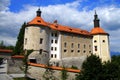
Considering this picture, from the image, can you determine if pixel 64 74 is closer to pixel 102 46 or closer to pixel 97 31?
pixel 102 46

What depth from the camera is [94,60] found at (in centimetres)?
2483

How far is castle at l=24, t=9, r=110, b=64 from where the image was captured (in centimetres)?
4712

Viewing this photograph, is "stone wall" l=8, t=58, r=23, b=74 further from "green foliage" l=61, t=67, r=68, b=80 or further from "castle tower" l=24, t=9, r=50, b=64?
"castle tower" l=24, t=9, r=50, b=64

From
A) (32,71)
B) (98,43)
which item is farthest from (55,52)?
(32,71)

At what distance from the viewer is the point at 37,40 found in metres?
47.1

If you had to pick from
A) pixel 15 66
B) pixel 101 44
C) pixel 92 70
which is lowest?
pixel 92 70

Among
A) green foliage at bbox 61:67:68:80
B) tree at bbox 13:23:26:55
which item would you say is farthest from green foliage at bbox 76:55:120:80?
tree at bbox 13:23:26:55

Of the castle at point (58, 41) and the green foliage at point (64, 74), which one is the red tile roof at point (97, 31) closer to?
the castle at point (58, 41)

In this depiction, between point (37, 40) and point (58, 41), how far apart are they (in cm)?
768

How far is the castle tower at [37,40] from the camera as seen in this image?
46.6 metres

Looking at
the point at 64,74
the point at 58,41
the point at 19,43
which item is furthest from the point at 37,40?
the point at 64,74

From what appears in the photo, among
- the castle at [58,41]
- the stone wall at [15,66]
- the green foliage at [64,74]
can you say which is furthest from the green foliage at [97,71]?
the castle at [58,41]

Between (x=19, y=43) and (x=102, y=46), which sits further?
(x=102, y=46)

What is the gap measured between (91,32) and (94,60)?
38.2 meters
